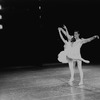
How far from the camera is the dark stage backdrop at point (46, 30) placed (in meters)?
Result: 21.1

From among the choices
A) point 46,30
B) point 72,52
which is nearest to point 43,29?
point 46,30

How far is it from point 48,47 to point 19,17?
4.00 meters

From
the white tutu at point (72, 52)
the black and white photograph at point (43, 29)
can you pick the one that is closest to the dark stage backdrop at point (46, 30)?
the black and white photograph at point (43, 29)

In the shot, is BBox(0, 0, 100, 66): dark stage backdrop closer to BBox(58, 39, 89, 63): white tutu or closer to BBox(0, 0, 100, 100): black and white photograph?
BBox(0, 0, 100, 100): black and white photograph

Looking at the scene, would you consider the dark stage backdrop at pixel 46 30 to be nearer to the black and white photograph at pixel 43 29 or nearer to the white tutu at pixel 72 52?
the black and white photograph at pixel 43 29

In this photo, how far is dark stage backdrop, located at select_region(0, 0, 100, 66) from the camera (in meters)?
21.1

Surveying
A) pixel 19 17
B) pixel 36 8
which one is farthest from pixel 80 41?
pixel 19 17

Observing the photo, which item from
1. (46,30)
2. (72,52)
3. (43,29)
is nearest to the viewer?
(72,52)

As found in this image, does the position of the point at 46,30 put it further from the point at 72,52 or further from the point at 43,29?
the point at 72,52

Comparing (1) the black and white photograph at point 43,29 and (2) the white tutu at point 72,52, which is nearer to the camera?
(2) the white tutu at point 72,52

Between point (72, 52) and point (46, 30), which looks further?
point (46, 30)

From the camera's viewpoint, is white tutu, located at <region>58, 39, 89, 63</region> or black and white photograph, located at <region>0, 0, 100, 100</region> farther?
black and white photograph, located at <region>0, 0, 100, 100</region>

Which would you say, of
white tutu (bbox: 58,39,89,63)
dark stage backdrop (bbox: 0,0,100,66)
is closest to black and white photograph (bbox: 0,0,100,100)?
dark stage backdrop (bbox: 0,0,100,66)

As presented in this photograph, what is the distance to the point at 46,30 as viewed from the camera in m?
22.0
